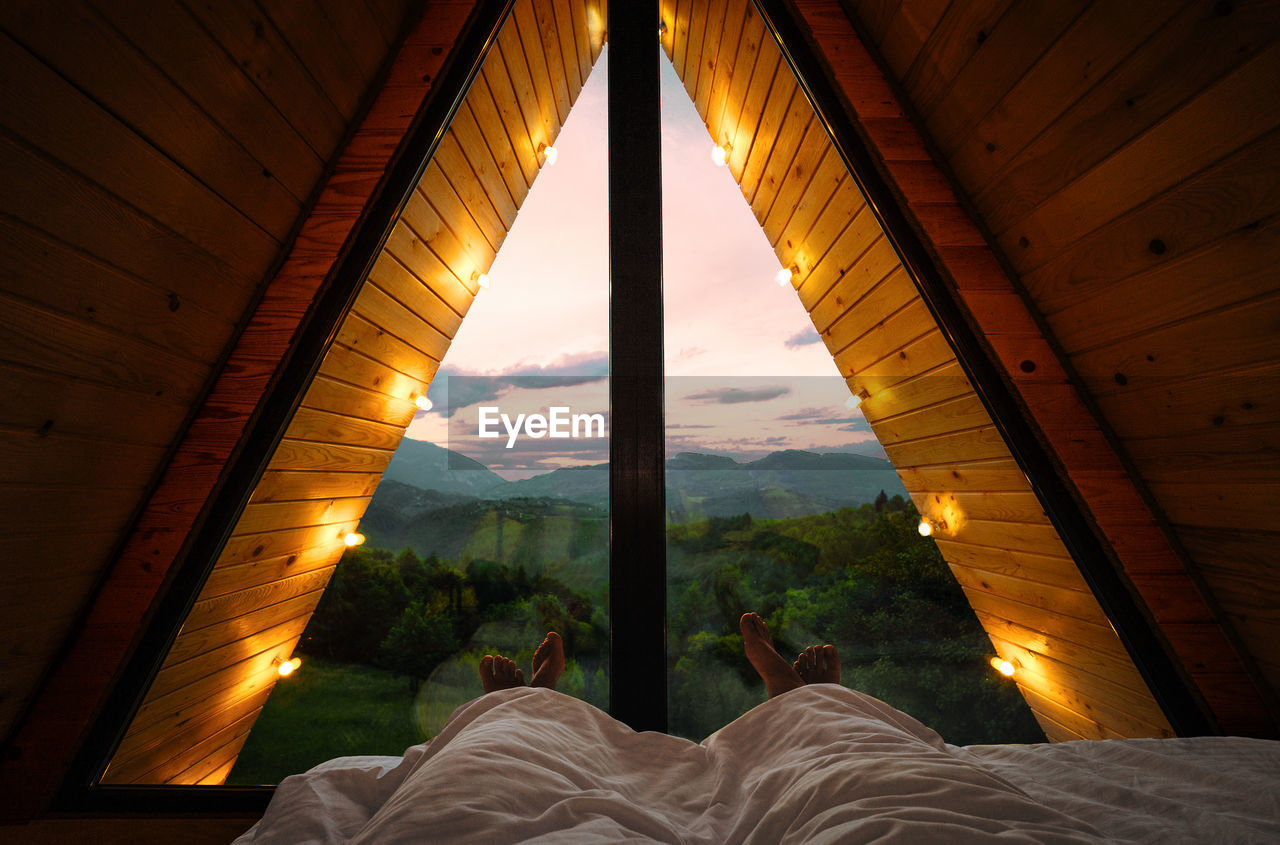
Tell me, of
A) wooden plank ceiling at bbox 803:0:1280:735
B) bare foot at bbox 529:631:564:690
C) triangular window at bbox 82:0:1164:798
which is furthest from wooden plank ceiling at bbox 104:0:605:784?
wooden plank ceiling at bbox 803:0:1280:735

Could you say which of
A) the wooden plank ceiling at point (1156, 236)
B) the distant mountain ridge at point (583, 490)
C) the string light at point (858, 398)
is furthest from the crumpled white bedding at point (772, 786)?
the string light at point (858, 398)

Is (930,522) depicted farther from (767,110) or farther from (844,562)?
(767,110)

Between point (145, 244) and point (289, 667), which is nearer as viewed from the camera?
point (145, 244)

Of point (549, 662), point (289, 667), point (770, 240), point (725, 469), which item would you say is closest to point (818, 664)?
point (725, 469)

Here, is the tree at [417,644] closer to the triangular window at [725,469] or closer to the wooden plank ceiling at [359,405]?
the triangular window at [725,469]

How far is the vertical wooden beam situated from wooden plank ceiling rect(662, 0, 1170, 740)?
0.14 metres

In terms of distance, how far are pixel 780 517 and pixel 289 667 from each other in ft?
4.00

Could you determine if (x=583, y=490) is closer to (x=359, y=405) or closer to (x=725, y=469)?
(x=725, y=469)

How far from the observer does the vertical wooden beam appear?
1.25 m

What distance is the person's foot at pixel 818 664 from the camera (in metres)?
1.28

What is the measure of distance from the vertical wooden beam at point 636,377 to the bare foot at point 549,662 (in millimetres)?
135

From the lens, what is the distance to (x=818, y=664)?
4.26 ft

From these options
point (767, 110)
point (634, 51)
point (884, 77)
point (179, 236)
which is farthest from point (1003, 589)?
point (179, 236)

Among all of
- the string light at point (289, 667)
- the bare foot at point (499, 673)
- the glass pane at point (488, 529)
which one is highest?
the glass pane at point (488, 529)
